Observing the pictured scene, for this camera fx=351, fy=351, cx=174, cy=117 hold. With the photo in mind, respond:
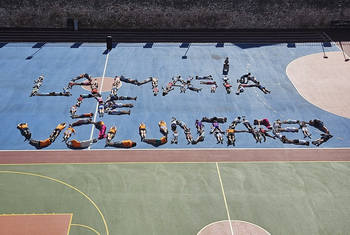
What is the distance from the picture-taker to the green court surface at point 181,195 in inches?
925

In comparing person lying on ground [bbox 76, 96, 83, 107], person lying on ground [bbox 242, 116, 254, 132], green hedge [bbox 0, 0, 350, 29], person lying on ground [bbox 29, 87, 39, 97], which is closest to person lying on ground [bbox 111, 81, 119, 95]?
person lying on ground [bbox 76, 96, 83, 107]

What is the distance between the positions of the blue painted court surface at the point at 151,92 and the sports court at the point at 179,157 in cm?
16


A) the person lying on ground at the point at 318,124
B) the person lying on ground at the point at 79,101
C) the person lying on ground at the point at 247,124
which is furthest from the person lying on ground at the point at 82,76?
the person lying on ground at the point at 318,124

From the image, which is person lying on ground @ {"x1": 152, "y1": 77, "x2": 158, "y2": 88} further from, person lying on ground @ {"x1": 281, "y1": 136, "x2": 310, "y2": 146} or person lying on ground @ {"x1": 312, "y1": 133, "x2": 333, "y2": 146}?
person lying on ground @ {"x1": 312, "y1": 133, "x2": 333, "y2": 146}

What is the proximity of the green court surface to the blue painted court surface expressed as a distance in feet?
10.1

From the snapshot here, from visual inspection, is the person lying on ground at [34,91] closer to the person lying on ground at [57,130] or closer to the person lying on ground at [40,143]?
→ the person lying on ground at [57,130]

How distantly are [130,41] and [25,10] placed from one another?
52.3 ft

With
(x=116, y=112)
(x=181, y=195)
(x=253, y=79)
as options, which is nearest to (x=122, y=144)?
(x=116, y=112)

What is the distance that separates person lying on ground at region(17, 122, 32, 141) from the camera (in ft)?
99.8

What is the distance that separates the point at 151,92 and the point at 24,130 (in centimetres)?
1309

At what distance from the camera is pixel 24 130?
30.7 m

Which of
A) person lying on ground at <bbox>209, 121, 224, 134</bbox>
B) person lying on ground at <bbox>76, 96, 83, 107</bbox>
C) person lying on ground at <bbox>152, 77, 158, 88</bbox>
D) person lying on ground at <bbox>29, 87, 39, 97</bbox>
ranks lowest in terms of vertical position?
person lying on ground at <bbox>209, 121, 224, 134</bbox>

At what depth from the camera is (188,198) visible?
25.2 m

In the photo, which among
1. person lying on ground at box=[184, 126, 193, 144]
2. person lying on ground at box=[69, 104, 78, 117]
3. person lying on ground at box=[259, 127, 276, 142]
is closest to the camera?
person lying on ground at box=[184, 126, 193, 144]
